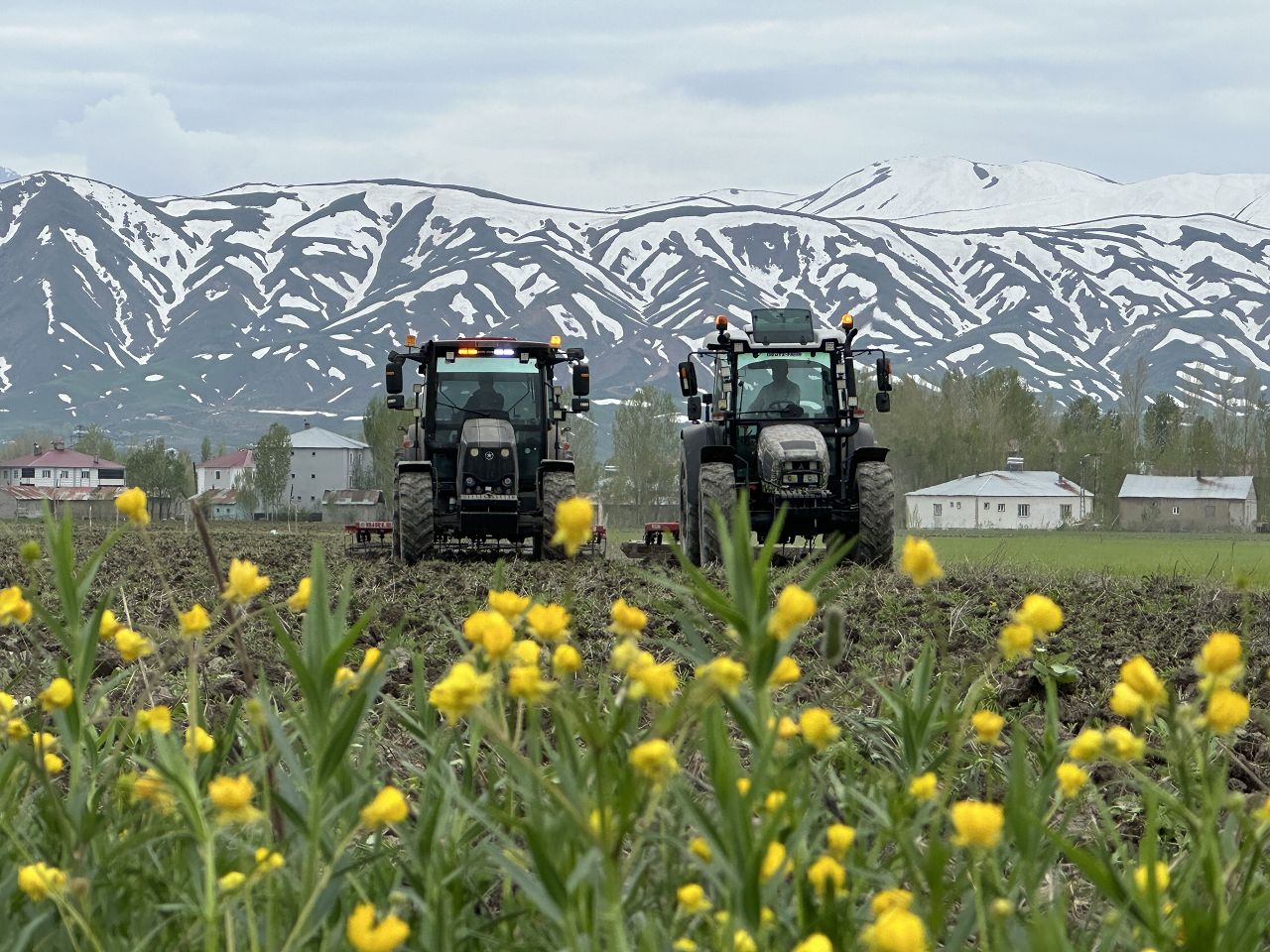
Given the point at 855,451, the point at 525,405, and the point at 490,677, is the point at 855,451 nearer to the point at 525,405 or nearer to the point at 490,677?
the point at 525,405

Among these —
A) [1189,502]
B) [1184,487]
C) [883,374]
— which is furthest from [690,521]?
[1184,487]

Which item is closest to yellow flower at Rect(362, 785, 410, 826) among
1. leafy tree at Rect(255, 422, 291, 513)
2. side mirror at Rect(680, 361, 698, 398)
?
side mirror at Rect(680, 361, 698, 398)

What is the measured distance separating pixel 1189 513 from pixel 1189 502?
0.99m

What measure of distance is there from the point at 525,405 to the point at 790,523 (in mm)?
4526

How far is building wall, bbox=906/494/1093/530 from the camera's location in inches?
4862

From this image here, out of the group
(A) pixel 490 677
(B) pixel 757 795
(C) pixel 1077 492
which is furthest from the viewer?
(C) pixel 1077 492

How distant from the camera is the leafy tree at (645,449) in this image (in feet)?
429

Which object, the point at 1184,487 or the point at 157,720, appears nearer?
the point at 157,720

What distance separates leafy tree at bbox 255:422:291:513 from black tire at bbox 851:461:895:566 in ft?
387

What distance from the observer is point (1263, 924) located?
5.84 feet

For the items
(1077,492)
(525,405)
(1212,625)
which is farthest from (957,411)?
(1212,625)

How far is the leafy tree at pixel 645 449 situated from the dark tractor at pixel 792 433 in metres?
109

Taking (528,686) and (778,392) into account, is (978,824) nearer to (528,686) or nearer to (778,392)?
(528,686)

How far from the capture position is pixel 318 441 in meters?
169
